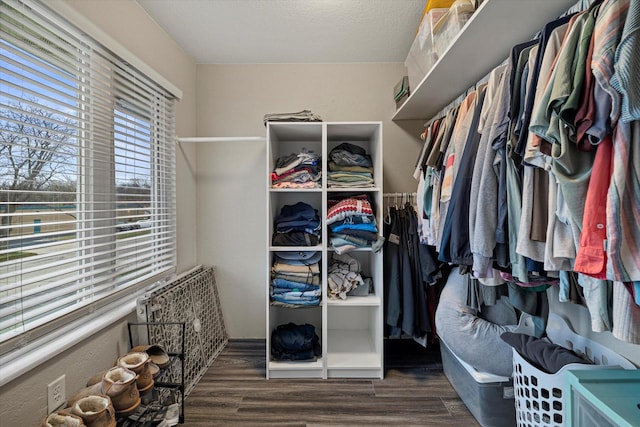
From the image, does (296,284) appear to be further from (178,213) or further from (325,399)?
(178,213)

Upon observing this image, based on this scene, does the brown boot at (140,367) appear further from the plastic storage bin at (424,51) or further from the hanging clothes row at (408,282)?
the plastic storage bin at (424,51)

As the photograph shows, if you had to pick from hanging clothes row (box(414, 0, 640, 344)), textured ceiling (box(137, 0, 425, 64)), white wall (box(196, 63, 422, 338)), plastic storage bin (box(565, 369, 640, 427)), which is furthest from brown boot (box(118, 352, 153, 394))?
textured ceiling (box(137, 0, 425, 64))

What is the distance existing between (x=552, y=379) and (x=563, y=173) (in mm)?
832

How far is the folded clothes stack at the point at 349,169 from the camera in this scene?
6.77 ft

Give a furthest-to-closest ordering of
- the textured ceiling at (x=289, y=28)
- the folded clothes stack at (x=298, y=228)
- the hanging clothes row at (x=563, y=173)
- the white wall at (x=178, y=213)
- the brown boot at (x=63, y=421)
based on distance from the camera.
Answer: the folded clothes stack at (x=298, y=228) → the textured ceiling at (x=289, y=28) → the white wall at (x=178, y=213) → the brown boot at (x=63, y=421) → the hanging clothes row at (x=563, y=173)

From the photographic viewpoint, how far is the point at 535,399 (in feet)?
3.79

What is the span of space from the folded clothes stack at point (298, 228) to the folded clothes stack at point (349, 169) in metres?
0.28

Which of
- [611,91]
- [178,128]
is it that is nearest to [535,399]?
[611,91]

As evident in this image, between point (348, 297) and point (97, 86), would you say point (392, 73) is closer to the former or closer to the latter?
point (348, 297)

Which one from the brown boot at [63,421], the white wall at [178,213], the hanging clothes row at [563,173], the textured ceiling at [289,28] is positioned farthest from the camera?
the textured ceiling at [289,28]

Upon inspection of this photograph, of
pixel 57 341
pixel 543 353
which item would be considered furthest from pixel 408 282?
pixel 57 341

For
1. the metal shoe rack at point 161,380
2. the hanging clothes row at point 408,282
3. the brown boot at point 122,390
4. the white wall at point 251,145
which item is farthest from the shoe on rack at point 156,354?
the hanging clothes row at point 408,282

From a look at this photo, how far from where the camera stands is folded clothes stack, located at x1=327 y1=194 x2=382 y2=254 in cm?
192

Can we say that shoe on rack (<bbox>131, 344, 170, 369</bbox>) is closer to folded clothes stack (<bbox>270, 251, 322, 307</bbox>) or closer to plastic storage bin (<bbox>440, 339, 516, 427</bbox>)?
folded clothes stack (<bbox>270, 251, 322, 307</bbox>)
